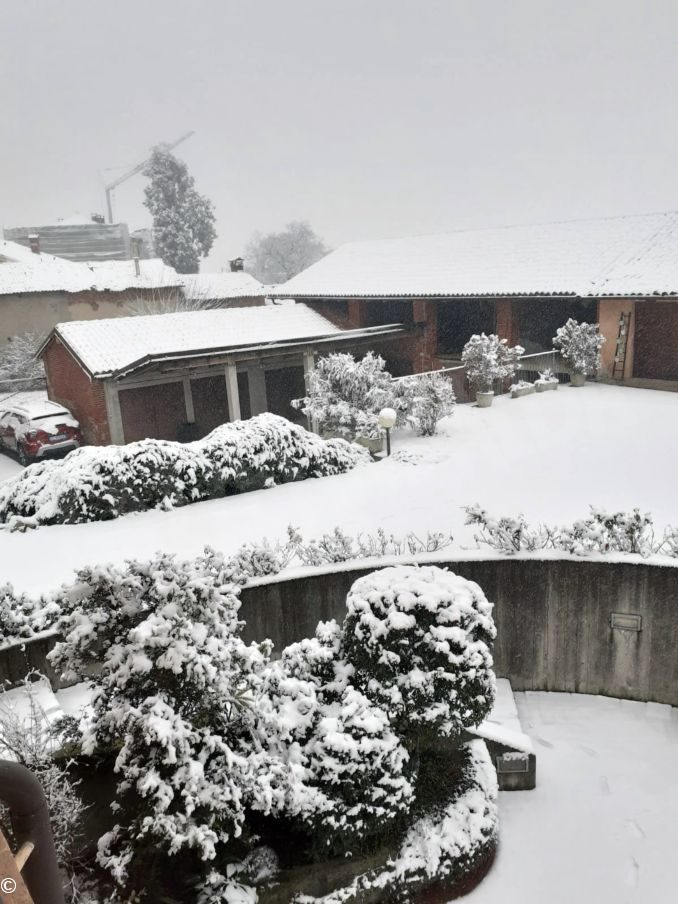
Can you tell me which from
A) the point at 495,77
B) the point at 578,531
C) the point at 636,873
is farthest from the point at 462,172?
the point at 636,873

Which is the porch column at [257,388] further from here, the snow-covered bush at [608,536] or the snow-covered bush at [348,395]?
the snow-covered bush at [608,536]

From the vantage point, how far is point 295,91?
93.7ft

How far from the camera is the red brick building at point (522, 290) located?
17891 mm

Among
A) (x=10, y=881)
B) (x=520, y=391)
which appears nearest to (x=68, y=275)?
(x=520, y=391)

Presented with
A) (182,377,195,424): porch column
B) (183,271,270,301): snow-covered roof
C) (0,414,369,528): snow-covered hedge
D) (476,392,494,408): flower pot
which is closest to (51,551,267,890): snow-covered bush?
(0,414,369,528): snow-covered hedge

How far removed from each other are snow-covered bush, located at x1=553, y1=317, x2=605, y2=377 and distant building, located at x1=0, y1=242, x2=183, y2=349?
21.4m

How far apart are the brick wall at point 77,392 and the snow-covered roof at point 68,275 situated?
39.3 ft

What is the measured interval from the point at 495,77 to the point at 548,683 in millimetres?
32323

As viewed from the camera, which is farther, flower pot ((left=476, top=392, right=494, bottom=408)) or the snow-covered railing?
the snow-covered railing

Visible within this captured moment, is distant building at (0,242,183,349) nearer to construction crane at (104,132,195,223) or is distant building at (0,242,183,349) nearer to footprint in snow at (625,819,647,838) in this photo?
Result: construction crane at (104,132,195,223)

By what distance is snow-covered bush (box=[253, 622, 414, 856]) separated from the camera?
182 inches

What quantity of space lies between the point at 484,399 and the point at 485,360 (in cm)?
95

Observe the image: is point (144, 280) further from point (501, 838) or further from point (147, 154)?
point (501, 838)

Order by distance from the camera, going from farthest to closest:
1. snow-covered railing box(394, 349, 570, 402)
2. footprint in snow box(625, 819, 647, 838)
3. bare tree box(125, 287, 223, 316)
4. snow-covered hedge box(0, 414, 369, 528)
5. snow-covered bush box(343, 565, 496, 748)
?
bare tree box(125, 287, 223, 316)
snow-covered railing box(394, 349, 570, 402)
snow-covered hedge box(0, 414, 369, 528)
footprint in snow box(625, 819, 647, 838)
snow-covered bush box(343, 565, 496, 748)
